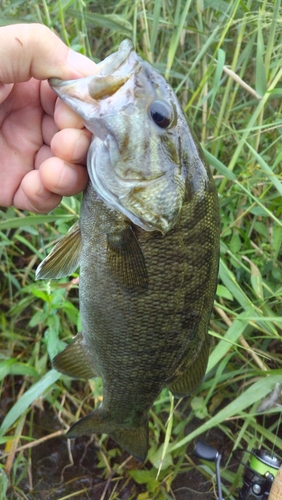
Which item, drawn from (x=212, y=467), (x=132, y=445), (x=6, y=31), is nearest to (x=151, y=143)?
(x=6, y=31)

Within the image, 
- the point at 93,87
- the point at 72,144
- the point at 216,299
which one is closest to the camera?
the point at 93,87

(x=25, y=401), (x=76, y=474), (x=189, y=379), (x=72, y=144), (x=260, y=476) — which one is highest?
(x=72, y=144)

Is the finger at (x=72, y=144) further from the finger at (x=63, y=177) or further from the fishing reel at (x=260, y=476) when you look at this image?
the fishing reel at (x=260, y=476)

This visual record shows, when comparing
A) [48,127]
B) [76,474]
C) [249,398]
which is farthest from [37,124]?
[76,474]

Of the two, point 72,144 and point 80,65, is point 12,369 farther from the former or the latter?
point 80,65

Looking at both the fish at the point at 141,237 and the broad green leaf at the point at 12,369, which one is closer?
the fish at the point at 141,237

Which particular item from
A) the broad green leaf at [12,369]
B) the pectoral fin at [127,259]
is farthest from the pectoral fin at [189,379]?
the broad green leaf at [12,369]

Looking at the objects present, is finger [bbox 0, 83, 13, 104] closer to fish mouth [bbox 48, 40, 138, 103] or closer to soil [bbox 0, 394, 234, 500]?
fish mouth [bbox 48, 40, 138, 103]
